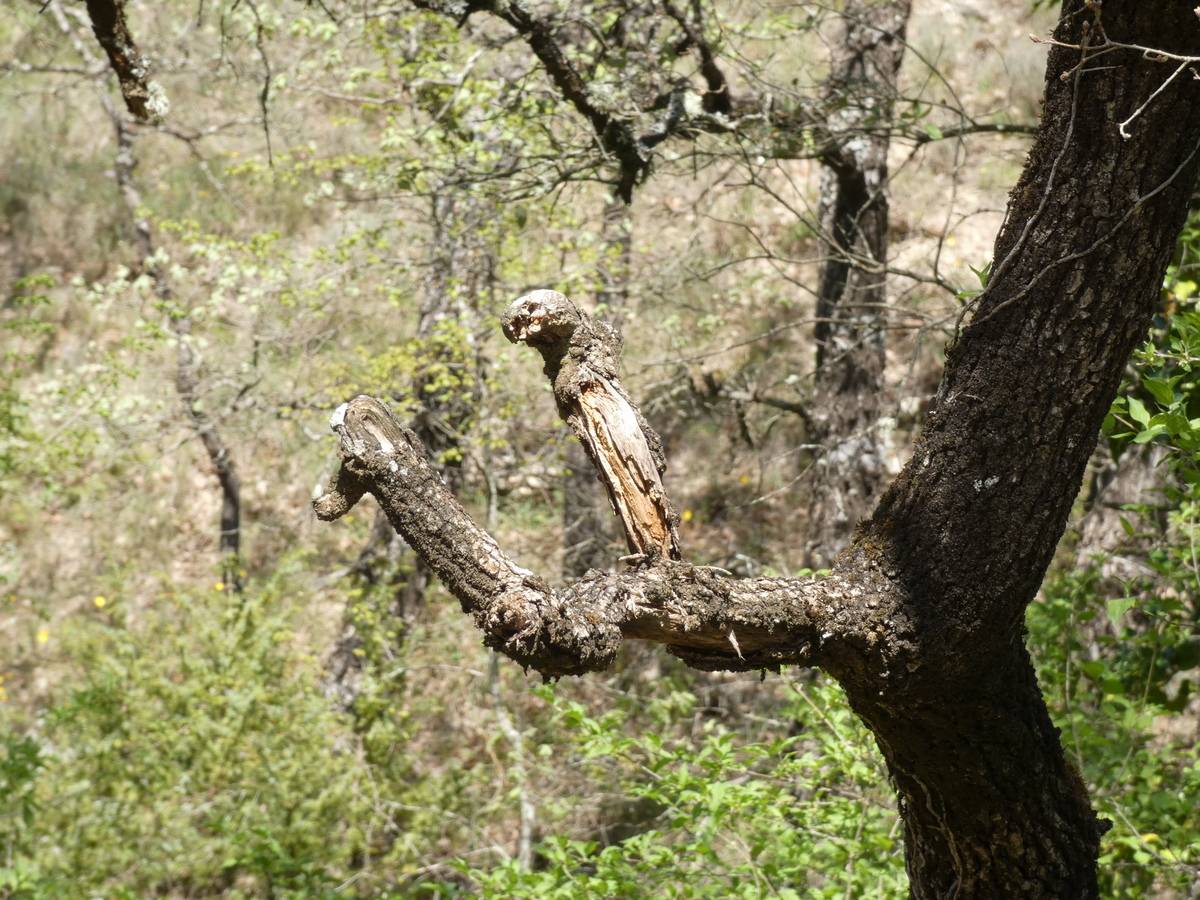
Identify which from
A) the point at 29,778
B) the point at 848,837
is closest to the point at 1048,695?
the point at 848,837

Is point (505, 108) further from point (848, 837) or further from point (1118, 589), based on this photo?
point (1118, 589)

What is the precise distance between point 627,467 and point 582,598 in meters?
0.34

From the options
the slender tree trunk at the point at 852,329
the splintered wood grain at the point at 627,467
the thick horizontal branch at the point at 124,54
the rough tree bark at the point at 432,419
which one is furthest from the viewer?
the rough tree bark at the point at 432,419

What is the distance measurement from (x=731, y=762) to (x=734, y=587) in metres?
1.46

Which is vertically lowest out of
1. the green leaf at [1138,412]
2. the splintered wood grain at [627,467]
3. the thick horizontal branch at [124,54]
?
the splintered wood grain at [627,467]

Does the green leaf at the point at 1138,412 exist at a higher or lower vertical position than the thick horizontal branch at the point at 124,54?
lower

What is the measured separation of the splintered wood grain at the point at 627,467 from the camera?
2303 mm

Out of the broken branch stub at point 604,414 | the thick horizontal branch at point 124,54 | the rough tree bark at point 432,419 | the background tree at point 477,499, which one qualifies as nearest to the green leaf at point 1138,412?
the background tree at point 477,499

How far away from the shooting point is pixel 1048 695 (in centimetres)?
459

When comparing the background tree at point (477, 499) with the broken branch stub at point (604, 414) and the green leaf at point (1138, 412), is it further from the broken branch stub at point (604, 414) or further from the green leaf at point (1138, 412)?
the broken branch stub at point (604, 414)

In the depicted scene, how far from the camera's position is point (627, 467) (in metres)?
2.32

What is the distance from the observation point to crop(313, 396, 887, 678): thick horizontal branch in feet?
6.61

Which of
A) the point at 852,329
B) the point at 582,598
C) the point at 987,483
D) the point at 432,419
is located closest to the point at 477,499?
the point at 432,419

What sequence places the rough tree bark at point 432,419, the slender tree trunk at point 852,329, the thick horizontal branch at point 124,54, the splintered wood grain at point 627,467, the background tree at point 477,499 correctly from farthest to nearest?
1. the rough tree bark at point 432,419
2. the slender tree trunk at point 852,329
3. the background tree at point 477,499
4. the thick horizontal branch at point 124,54
5. the splintered wood grain at point 627,467
